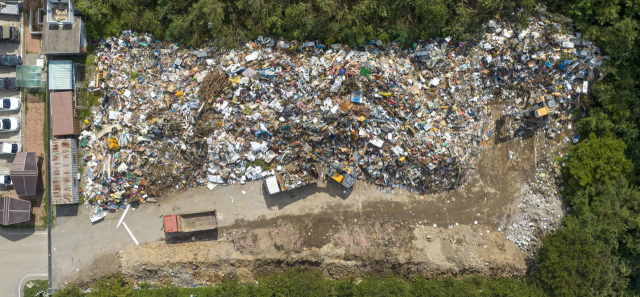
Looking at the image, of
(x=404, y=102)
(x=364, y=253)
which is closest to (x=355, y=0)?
(x=404, y=102)

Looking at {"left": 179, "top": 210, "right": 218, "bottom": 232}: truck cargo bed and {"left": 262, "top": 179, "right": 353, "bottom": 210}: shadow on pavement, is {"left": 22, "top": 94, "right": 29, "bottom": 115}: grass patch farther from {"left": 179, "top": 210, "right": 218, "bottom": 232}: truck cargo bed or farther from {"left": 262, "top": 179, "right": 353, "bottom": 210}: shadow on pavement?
{"left": 262, "top": 179, "right": 353, "bottom": 210}: shadow on pavement

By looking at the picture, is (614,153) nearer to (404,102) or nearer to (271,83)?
(404,102)

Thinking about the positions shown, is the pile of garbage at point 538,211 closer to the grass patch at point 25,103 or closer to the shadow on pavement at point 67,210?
the shadow on pavement at point 67,210

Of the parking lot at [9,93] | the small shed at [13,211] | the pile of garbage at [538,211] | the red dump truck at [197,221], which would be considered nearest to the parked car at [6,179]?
the parking lot at [9,93]

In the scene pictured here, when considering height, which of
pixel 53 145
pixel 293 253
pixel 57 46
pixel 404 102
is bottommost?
pixel 293 253

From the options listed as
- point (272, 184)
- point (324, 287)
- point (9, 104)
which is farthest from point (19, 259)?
point (324, 287)

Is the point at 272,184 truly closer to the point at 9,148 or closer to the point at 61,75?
the point at 61,75

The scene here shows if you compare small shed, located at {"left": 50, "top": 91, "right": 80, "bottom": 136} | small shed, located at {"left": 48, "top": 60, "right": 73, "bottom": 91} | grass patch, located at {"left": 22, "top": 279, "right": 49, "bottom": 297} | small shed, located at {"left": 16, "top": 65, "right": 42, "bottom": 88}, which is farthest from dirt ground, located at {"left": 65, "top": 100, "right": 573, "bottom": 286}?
small shed, located at {"left": 16, "top": 65, "right": 42, "bottom": 88}
